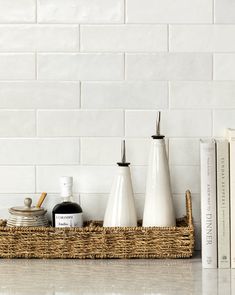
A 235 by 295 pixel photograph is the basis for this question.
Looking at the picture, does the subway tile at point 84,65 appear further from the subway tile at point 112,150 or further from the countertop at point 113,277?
the countertop at point 113,277

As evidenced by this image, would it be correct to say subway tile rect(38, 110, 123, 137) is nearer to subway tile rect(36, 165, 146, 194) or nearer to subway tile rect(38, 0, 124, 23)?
subway tile rect(36, 165, 146, 194)

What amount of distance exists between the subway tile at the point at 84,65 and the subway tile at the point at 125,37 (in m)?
0.03

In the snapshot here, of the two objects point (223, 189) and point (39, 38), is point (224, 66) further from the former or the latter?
point (39, 38)

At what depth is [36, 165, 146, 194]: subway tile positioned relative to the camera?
2.17 m

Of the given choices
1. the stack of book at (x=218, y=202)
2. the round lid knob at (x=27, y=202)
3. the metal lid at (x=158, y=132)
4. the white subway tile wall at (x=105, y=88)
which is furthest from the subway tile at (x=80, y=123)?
the stack of book at (x=218, y=202)

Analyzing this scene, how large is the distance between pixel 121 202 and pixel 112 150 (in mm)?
181

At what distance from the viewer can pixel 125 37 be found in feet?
7.04

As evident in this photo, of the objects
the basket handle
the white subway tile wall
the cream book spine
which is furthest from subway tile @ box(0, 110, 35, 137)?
the cream book spine

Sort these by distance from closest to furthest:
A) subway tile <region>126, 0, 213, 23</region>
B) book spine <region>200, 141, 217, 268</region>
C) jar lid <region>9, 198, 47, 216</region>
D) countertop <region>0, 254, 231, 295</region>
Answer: countertop <region>0, 254, 231, 295</region> < book spine <region>200, 141, 217, 268</region> < jar lid <region>9, 198, 47, 216</region> < subway tile <region>126, 0, 213, 23</region>

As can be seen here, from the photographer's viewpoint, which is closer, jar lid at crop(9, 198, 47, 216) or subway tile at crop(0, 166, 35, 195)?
jar lid at crop(9, 198, 47, 216)

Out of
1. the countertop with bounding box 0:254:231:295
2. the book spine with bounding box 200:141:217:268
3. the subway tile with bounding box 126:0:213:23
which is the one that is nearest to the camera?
the countertop with bounding box 0:254:231:295

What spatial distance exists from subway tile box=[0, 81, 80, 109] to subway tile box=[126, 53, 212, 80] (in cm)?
17

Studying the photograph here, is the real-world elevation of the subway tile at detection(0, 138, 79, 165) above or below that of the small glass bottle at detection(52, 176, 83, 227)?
above

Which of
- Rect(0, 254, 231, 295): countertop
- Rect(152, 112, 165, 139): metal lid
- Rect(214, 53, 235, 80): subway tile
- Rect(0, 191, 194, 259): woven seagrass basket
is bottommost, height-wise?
Rect(0, 254, 231, 295): countertop
